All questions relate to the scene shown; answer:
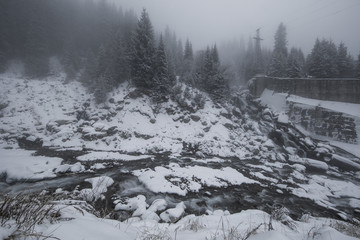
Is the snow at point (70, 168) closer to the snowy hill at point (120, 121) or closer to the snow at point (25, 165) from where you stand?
the snow at point (25, 165)

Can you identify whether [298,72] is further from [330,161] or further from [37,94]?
[37,94]

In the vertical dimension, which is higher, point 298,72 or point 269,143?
point 298,72

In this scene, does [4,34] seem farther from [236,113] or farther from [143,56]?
[236,113]

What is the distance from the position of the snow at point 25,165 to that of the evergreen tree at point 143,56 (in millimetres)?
11887

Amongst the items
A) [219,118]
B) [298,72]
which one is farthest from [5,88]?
[298,72]

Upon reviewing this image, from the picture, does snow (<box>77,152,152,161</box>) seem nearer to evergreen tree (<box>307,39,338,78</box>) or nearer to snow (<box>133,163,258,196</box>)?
snow (<box>133,163,258,196</box>)

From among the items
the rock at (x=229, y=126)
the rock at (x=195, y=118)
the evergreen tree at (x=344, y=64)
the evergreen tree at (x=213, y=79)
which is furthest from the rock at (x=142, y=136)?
the evergreen tree at (x=344, y=64)

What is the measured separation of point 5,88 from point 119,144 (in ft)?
55.7

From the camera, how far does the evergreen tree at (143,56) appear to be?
17547mm

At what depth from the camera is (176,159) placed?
10805mm

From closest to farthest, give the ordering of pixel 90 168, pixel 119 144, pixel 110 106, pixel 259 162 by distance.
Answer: pixel 90 168, pixel 259 162, pixel 119 144, pixel 110 106

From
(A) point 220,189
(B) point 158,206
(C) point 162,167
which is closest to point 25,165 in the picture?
(C) point 162,167

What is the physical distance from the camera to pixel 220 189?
7.75m

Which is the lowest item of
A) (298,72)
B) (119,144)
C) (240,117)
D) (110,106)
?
(119,144)
